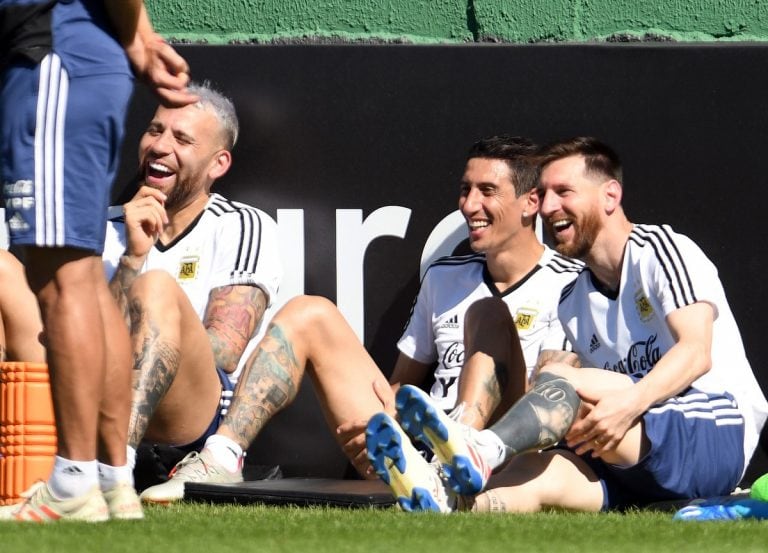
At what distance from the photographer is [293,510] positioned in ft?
14.0

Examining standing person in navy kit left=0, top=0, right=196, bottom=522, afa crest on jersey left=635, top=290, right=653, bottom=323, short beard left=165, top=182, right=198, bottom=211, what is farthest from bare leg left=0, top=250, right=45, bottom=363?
afa crest on jersey left=635, top=290, right=653, bottom=323

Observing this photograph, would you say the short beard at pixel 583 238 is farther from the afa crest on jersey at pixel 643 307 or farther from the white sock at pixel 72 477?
the white sock at pixel 72 477

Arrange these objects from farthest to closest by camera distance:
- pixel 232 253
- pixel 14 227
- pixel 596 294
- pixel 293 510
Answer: pixel 232 253 < pixel 596 294 < pixel 293 510 < pixel 14 227

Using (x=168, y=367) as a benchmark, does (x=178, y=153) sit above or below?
above

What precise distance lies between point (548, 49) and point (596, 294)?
1333mm

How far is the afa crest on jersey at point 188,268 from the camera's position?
568 centimetres

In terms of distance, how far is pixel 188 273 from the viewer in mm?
5684

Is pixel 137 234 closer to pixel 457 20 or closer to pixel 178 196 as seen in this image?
pixel 178 196

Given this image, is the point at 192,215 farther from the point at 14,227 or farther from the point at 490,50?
the point at 14,227

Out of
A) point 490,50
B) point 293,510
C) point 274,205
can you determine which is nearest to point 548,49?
point 490,50

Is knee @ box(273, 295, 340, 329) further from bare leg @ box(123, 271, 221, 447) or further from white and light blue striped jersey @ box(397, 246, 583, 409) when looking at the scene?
white and light blue striped jersey @ box(397, 246, 583, 409)

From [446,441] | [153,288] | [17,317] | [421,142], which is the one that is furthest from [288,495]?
[421,142]

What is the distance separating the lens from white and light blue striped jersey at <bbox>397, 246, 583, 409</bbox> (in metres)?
5.48

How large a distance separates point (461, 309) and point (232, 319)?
0.86 m
